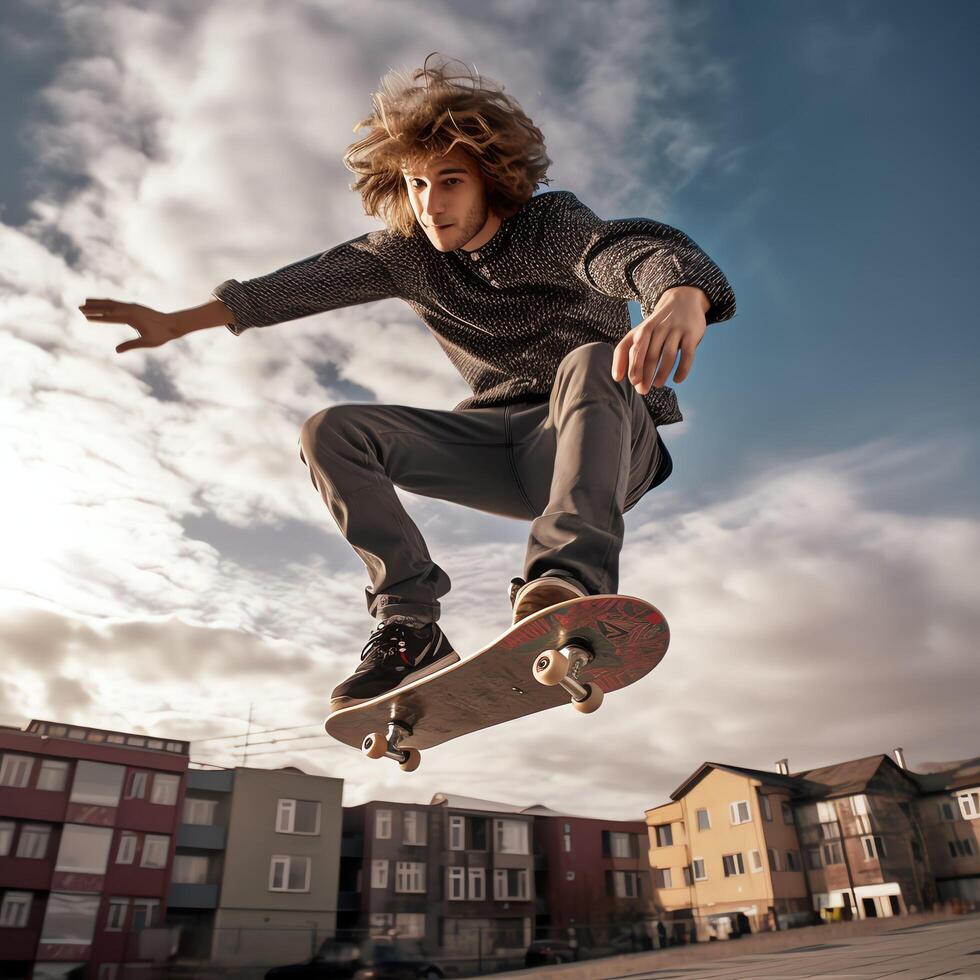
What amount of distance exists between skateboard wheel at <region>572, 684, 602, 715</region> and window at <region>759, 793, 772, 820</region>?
5998 cm

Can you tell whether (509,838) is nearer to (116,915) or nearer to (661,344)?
(116,915)

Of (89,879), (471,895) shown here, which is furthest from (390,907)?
(89,879)

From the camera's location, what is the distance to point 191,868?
4516 centimetres

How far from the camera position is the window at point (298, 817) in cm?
4716

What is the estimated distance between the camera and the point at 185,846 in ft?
148

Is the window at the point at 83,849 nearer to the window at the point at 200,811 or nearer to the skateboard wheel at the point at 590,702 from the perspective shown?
the window at the point at 200,811

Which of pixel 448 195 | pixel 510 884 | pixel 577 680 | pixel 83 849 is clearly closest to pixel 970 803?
pixel 510 884

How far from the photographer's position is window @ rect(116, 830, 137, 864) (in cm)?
3978

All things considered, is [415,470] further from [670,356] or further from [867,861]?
[867,861]

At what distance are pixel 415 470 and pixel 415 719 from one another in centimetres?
98

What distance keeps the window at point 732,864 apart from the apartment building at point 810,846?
0.08 m

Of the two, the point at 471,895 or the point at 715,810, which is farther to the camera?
the point at 715,810

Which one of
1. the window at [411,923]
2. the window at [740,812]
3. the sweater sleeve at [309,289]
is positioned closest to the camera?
the sweater sleeve at [309,289]

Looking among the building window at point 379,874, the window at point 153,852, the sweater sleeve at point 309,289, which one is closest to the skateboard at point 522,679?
the sweater sleeve at point 309,289
